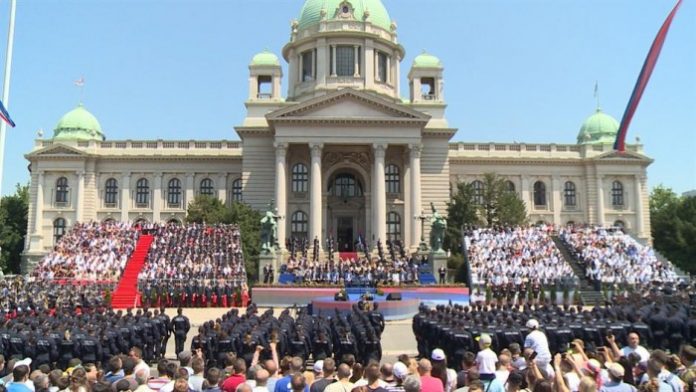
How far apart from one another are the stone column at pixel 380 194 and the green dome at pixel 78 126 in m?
32.8

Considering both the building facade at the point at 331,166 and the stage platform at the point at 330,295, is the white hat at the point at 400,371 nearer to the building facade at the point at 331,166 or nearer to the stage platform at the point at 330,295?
the stage platform at the point at 330,295

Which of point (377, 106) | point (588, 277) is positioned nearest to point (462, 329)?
point (588, 277)

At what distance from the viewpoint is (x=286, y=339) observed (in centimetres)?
1514

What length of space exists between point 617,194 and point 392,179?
2576 cm

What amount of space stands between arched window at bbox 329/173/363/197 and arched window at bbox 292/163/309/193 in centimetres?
277

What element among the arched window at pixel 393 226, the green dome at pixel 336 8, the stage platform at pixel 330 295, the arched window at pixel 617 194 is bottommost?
the stage platform at pixel 330 295

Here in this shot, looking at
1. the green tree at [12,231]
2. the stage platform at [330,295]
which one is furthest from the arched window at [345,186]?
the green tree at [12,231]

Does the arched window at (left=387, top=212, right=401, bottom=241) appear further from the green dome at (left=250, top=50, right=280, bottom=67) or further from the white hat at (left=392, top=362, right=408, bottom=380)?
the white hat at (left=392, top=362, right=408, bottom=380)

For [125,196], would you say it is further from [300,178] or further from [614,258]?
[614,258]

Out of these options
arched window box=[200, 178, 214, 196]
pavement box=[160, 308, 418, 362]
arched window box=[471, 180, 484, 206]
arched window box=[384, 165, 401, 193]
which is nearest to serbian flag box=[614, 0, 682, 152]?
pavement box=[160, 308, 418, 362]

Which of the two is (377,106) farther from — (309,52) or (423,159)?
(309,52)

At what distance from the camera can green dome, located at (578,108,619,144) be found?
67562 millimetres

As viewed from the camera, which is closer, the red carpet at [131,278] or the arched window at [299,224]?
the red carpet at [131,278]

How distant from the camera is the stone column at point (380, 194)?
49906 millimetres
